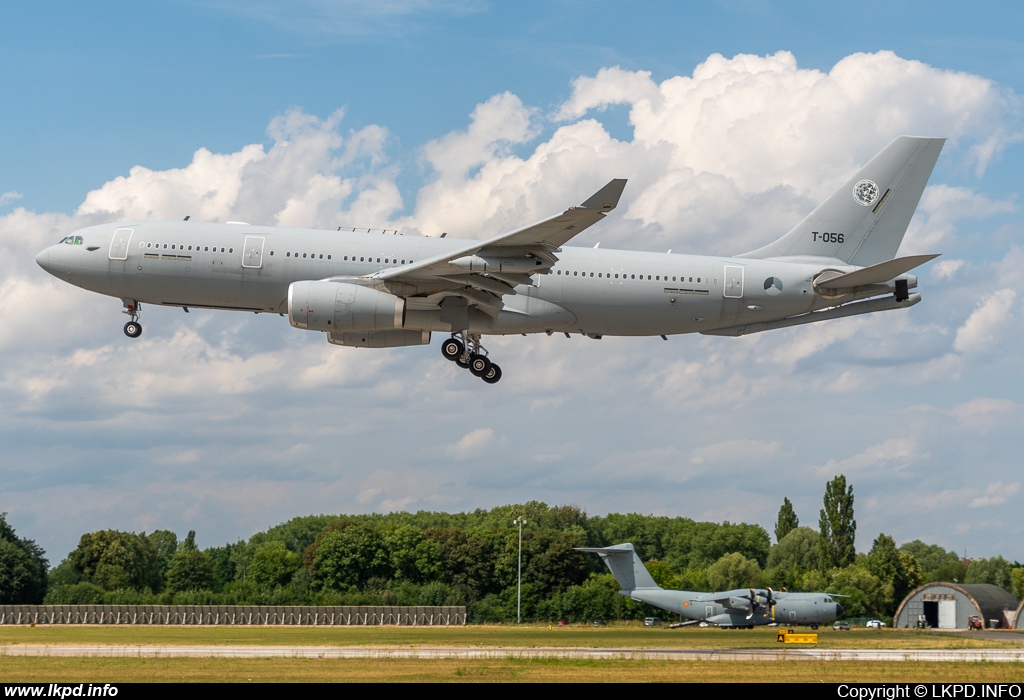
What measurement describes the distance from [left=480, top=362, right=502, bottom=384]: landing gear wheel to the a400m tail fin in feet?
34.6

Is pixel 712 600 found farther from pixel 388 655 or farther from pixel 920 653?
pixel 388 655

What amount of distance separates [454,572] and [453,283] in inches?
1936

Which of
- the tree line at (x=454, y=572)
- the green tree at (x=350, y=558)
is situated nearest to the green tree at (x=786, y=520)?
the tree line at (x=454, y=572)

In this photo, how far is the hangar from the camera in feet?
240

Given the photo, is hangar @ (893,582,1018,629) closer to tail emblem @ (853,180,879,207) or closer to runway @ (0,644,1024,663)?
runway @ (0,644,1024,663)

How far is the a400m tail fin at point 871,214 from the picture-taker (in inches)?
1732

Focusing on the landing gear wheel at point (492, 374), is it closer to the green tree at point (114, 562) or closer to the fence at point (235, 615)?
the fence at point (235, 615)

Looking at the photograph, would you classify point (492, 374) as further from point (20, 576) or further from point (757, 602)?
point (20, 576)

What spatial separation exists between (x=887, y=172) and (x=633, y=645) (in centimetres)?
2032

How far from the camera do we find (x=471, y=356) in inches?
1668

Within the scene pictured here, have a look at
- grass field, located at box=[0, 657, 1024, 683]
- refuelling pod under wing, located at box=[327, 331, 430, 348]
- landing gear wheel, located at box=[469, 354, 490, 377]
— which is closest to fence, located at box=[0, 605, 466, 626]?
refuelling pod under wing, located at box=[327, 331, 430, 348]

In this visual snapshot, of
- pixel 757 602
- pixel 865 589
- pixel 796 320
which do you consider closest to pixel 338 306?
pixel 796 320

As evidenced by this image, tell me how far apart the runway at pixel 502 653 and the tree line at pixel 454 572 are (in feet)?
83.0

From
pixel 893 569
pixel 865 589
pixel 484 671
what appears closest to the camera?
pixel 484 671
